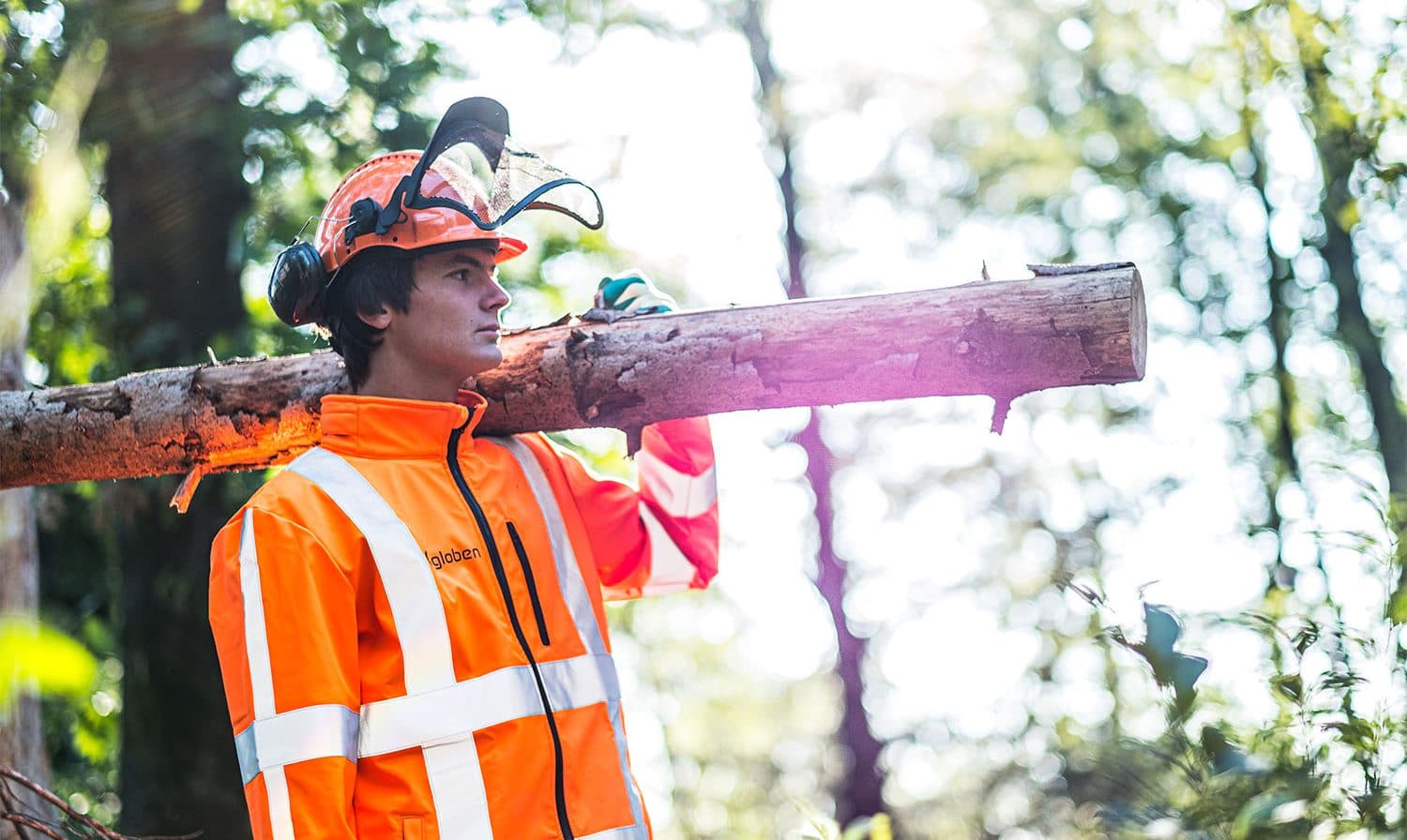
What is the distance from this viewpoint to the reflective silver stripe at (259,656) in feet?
8.10

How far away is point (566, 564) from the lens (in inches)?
122

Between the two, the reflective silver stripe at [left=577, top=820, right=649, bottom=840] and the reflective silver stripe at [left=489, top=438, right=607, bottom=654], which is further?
the reflective silver stripe at [left=489, top=438, right=607, bottom=654]

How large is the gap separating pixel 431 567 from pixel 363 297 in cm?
77

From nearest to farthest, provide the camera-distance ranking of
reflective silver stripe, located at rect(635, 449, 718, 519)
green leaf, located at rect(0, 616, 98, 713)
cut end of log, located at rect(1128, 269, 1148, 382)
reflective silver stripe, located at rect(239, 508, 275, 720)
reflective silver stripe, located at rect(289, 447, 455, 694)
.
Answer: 1. green leaf, located at rect(0, 616, 98, 713)
2. reflective silver stripe, located at rect(239, 508, 275, 720)
3. reflective silver stripe, located at rect(289, 447, 455, 694)
4. cut end of log, located at rect(1128, 269, 1148, 382)
5. reflective silver stripe, located at rect(635, 449, 718, 519)

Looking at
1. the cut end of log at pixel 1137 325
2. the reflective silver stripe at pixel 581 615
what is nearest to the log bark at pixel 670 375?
the cut end of log at pixel 1137 325

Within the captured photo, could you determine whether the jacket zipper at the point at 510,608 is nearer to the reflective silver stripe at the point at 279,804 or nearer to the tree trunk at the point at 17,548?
the reflective silver stripe at the point at 279,804

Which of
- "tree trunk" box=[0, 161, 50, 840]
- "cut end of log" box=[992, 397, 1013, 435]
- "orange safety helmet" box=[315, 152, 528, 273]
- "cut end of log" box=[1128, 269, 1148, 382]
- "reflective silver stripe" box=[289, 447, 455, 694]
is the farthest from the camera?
"tree trunk" box=[0, 161, 50, 840]

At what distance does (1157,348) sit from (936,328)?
43.8 feet

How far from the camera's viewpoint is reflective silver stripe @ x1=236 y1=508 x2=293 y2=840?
2.47 meters

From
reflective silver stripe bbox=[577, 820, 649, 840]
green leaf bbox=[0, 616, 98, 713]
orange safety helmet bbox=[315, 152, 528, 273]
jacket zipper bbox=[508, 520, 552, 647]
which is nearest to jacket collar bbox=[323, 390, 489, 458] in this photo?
jacket zipper bbox=[508, 520, 552, 647]

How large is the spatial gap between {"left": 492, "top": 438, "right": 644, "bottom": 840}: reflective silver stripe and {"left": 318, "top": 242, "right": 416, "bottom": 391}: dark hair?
0.42m

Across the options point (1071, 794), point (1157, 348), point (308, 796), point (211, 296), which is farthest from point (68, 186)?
point (1071, 794)

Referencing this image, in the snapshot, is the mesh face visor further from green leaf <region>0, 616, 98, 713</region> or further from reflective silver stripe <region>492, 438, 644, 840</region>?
green leaf <region>0, 616, 98, 713</region>

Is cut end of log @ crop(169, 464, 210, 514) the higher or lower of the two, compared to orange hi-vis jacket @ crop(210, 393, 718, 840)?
higher
